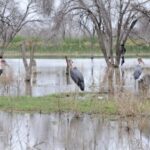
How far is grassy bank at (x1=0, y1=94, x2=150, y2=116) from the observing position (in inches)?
541

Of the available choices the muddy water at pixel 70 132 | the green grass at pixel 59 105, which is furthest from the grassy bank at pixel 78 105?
the muddy water at pixel 70 132

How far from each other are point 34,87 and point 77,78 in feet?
10.9

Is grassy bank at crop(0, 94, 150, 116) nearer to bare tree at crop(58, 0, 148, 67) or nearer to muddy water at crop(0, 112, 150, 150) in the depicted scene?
muddy water at crop(0, 112, 150, 150)

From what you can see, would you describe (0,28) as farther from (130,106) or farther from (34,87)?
(130,106)

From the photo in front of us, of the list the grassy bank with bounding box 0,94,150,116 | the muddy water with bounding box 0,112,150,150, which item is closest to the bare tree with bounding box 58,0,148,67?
the grassy bank with bounding box 0,94,150,116

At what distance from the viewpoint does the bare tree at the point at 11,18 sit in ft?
144

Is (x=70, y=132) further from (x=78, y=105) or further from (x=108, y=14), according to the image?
(x=108, y=14)

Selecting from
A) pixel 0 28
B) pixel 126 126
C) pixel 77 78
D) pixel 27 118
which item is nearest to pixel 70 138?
pixel 126 126

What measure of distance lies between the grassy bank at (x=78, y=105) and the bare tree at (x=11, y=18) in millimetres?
26356

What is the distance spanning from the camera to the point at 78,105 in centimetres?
1572

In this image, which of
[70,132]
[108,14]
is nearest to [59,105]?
[70,132]

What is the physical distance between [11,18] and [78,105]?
31.9 metres

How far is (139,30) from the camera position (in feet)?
101

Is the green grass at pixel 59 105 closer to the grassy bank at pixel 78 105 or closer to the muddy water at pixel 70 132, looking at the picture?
the grassy bank at pixel 78 105
